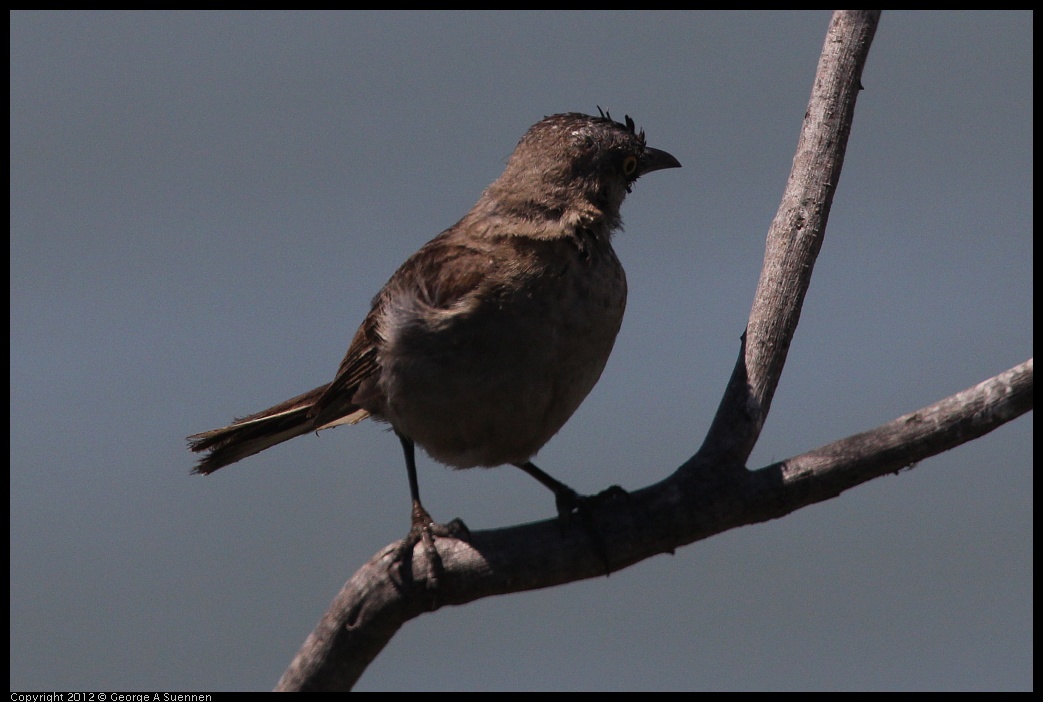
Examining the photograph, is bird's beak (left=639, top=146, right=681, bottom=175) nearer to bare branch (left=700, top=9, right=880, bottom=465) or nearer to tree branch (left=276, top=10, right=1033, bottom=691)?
bare branch (left=700, top=9, right=880, bottom=465)

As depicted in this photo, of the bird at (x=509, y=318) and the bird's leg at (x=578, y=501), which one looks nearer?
the bird's leg at (x=578, y=501)

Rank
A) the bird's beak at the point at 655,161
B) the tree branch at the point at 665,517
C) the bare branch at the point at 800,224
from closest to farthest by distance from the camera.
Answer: the tree branch at the point at 665,517
the bare branch at the point at 800,224
the bird's beak at the point at 655,161

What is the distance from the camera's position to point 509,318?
5.16 m

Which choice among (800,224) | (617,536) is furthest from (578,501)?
(800,224)

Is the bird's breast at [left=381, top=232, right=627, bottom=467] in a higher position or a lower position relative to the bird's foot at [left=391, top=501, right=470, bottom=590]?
higher

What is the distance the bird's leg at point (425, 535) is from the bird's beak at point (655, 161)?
2.11 metres

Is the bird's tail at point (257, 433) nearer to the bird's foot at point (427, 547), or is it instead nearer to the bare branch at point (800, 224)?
the bird's foot at point (427, 547)

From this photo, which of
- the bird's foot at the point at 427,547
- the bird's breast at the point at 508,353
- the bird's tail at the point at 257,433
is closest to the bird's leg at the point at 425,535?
the bird's foot at the point at 427,547

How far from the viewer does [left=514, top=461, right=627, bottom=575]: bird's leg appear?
4.55 meters

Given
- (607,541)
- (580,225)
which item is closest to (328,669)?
(607,541)

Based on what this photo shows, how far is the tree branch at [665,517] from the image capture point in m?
4.31

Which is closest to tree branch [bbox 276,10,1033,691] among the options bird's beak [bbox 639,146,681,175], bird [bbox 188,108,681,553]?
bird [bbox 188,108,681,553]

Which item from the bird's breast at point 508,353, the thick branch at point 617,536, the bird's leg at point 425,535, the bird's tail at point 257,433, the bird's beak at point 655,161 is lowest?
the thick branch at point 617,536

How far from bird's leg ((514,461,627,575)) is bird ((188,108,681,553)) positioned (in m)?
0.01
